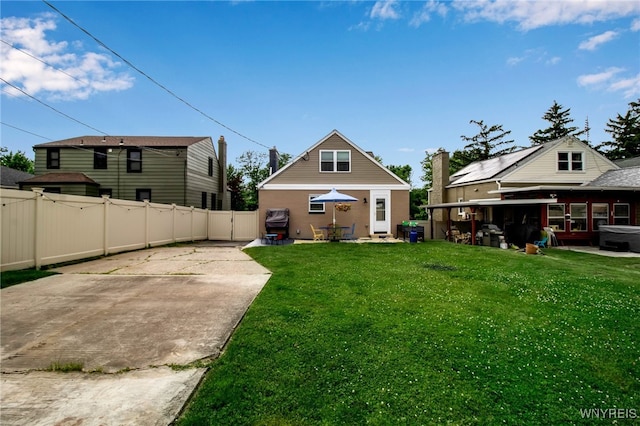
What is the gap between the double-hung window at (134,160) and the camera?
19.2m

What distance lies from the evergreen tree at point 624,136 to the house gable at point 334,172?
1365 inches

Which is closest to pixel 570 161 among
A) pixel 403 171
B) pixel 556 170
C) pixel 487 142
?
pixel 556 170

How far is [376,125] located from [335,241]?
1355 cm

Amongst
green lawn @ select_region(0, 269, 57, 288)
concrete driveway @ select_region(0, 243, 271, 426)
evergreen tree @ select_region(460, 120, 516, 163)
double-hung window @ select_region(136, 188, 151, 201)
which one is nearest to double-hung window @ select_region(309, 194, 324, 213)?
concrete driveway @ select_region(0, 243, 271, 426)

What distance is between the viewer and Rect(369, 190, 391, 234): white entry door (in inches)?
644

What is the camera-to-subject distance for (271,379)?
269 cm

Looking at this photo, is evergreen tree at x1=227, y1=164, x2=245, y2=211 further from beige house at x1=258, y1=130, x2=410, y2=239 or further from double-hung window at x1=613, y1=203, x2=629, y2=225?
double-hung window at x1=613, y1=203, x2=629, y2=225

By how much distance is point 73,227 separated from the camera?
8617 millimetres

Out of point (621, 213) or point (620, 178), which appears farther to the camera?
point (620, 178)

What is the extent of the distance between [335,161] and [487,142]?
1195 inches

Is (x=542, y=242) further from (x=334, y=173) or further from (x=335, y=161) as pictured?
(x=335, y=161)

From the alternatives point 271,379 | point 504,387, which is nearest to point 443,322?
point 504,387

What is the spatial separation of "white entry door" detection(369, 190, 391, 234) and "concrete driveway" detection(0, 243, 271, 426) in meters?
10.4

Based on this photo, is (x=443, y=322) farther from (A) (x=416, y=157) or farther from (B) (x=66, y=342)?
(A) (x=416, y=157)
